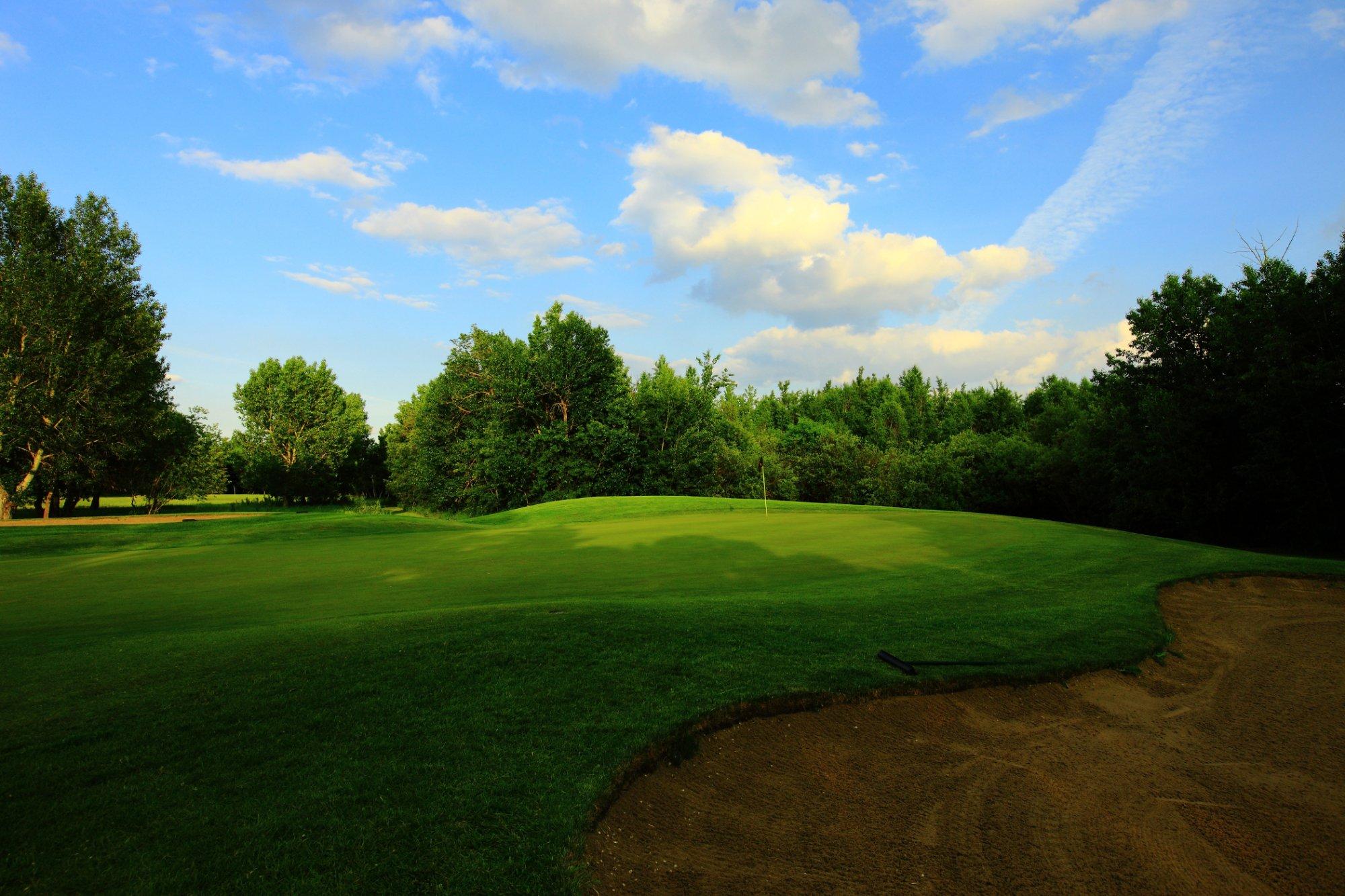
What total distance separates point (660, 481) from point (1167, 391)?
38.5m

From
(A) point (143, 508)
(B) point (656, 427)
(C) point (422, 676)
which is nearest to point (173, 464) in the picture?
(A) point (143, 508)

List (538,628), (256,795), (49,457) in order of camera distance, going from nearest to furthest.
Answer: (256,795) → (538,628) → (49,457)

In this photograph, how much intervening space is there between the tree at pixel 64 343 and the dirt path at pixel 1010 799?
153 feet

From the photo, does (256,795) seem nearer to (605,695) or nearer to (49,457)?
(605,695)

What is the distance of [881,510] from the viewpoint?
28.0m

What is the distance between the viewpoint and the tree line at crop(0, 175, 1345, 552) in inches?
1253

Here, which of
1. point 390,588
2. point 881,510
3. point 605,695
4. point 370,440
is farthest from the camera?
point 370,440

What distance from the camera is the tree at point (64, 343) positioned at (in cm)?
3588

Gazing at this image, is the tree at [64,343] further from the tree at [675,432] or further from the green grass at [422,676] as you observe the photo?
the tree at [675,432]

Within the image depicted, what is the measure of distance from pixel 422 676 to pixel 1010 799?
564cm

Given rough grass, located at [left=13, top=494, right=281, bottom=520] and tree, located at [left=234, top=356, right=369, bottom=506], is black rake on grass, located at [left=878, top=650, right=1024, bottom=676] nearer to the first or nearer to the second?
rough grass, located at [left=13, top=494, right=281, bottom=520]

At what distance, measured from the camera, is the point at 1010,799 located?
5379 millimetres

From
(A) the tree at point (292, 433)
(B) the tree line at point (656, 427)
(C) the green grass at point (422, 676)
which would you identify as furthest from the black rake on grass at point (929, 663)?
(A) the tree at point (292, 433)

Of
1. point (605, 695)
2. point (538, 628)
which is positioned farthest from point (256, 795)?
point (538, 628)
